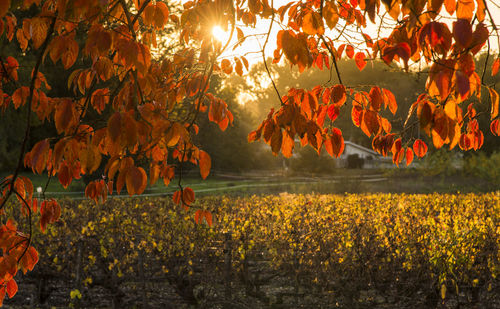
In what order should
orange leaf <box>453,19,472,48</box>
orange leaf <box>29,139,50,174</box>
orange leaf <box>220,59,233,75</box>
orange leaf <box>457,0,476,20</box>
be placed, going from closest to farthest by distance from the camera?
orange leaf <box>453,19,472,48</box> < orange leaf <box>457,0,476,20</box> < orange leaf <box>29,139,50,174</box> < orange leaf <box>220,59,233,75</box>

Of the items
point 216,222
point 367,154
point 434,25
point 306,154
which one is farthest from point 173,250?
point 367,154

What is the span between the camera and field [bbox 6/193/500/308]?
5.88 m

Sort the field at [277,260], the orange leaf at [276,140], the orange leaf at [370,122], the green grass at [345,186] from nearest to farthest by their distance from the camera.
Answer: the orange leaf at [276,140], the orange leaf at [370,122], the field at [277,260], the green grass at [345,186]

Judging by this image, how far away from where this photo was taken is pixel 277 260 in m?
7.01

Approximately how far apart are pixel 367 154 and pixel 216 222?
46228 millimetres

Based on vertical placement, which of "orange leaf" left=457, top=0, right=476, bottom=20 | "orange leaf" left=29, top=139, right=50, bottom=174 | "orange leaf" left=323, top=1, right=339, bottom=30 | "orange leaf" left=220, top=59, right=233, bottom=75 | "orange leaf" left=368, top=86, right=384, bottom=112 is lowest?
"orange leaf" left=29, top=139, right=50, bottom=174

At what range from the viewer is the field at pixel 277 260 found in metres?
5.88

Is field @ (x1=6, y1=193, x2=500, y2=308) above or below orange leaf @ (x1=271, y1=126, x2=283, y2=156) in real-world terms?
below

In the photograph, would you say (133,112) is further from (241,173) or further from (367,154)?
→ (367,154)

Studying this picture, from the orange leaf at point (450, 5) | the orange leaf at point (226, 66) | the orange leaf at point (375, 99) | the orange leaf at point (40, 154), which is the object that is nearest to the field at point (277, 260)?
the orange leaf at point (226, 66)

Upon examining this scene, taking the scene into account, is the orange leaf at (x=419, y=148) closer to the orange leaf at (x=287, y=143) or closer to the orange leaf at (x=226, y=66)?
the orange leaf at (x=287, y=143)

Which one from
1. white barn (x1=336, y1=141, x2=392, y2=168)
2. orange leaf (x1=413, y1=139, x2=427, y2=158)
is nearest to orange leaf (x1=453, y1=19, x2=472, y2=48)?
orange leaf (x1=413, y1=139, x2=427, y2=158)

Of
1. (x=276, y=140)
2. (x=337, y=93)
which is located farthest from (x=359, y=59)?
(x=276, y=140)

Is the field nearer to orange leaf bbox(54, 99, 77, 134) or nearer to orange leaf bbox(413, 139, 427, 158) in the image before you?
orange leaf bbox(413, 139, 427, 158)
